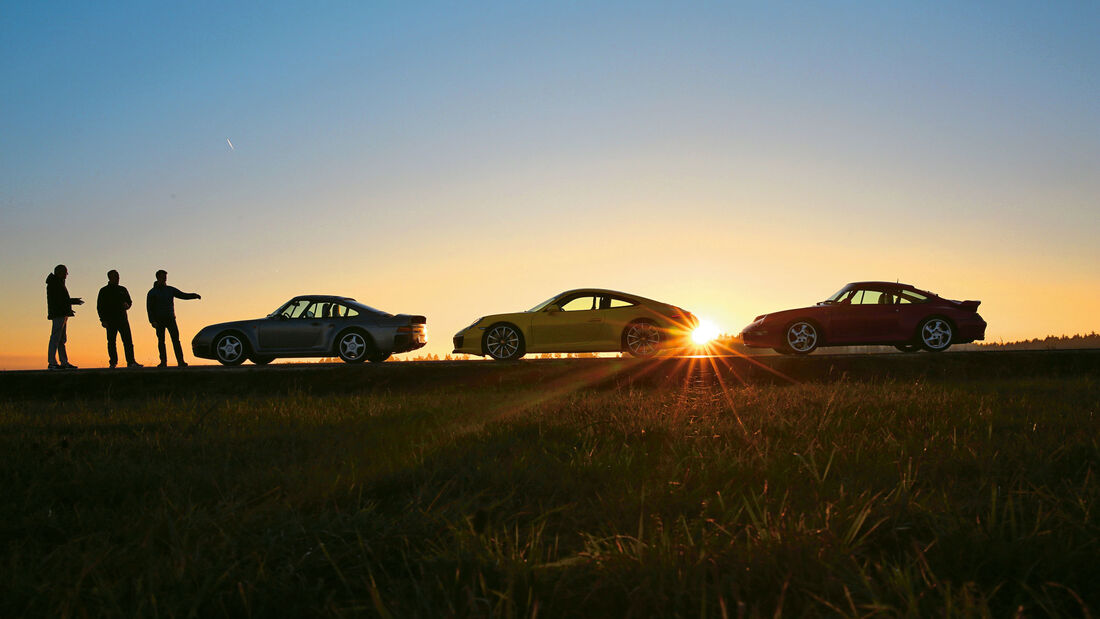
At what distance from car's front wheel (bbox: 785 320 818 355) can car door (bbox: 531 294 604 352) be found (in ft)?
12.4

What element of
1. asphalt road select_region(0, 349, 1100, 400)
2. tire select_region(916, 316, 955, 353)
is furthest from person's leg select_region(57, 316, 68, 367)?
tire select_region(916, 316, 955, 353)

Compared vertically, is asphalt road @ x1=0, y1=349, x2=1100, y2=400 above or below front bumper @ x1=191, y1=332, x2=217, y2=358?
below

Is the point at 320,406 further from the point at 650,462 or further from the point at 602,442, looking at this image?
the point at 650,462

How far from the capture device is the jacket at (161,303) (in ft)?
45.5

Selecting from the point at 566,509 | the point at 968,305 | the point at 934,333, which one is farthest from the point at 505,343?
the point at 566,509

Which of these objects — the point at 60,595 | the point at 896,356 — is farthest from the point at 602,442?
the point at 896,356

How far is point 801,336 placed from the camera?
14.2m

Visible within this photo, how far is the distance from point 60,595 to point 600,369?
8.55m

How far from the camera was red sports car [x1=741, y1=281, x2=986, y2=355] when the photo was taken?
14117mm

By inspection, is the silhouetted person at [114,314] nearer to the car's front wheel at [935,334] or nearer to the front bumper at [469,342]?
the front bumper at [469,342]

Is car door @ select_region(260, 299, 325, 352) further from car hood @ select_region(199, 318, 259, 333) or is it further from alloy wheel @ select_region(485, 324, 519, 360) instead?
alloy wheel @ select_region(485, 324, 519, 360)

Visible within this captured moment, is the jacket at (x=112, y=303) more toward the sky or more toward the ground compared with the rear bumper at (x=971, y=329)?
more toward the sky

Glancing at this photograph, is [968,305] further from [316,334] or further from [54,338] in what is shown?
[54,338]

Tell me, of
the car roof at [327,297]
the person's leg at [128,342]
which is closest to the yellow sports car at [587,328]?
the car roof at [327,297]
